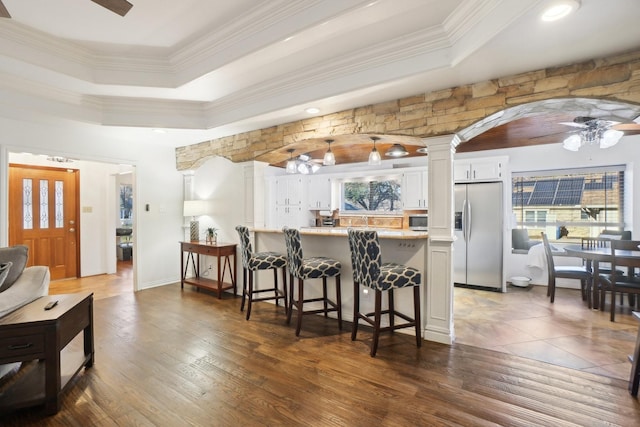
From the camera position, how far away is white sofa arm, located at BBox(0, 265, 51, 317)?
2.17 m

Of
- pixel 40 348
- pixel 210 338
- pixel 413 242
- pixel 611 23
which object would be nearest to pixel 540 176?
pixel 413 242

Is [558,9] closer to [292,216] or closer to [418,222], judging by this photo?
[418,222]

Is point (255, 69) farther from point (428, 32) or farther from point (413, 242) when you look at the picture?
point (413, 242)

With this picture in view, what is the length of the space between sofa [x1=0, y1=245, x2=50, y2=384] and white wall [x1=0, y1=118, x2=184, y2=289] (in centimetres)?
152

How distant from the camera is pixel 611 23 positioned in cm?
188

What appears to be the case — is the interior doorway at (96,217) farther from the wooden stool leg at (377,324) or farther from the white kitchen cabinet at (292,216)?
the wooden stool leg at (377,324)

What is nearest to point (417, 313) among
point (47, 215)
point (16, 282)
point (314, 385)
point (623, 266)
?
point (314, 385)

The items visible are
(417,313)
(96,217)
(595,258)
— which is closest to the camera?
(417,313)

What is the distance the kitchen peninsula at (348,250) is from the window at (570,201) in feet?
12.1

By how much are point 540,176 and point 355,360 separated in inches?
204

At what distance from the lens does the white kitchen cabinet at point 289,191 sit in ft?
23.5

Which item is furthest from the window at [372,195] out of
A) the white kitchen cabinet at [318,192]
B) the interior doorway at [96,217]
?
the interior doorway at [96,217]

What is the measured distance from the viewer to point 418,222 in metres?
5.84

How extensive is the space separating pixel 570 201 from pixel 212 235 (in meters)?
6.31
